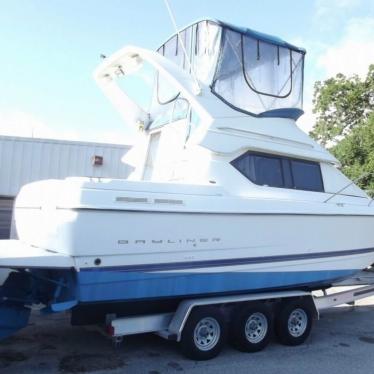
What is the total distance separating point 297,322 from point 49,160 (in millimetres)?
6821

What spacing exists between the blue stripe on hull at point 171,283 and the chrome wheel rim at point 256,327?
1.21ft

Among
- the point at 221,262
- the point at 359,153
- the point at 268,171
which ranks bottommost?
the point at 221,262

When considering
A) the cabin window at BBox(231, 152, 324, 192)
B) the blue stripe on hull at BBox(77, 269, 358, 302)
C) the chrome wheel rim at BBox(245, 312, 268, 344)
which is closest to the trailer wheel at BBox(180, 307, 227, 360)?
the blue stripe on hull at BBox(77, 269, 358, 302)

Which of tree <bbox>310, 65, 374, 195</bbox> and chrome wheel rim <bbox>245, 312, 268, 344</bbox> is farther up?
tree <bbox>310, 65, 374, 195</bbox>

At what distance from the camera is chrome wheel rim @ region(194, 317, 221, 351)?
579cm

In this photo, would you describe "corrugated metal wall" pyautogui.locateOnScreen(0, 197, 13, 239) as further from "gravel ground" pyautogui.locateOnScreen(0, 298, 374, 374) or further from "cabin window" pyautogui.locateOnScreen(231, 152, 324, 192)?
"cabin window" pyautogui.locateOnScreen(231, 152, 324, 192)

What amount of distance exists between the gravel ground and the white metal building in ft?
14.2

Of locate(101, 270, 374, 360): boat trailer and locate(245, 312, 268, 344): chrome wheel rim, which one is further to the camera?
locate(245, 312, 268, 344): chrome wheel rim

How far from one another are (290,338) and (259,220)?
176cm

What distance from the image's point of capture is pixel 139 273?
17.1ft

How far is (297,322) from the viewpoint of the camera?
6.70 metres

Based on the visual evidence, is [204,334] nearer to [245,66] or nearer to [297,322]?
[297,322]

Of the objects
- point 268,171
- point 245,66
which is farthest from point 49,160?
point 268,171

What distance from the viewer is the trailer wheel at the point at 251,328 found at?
6090 millimetres
